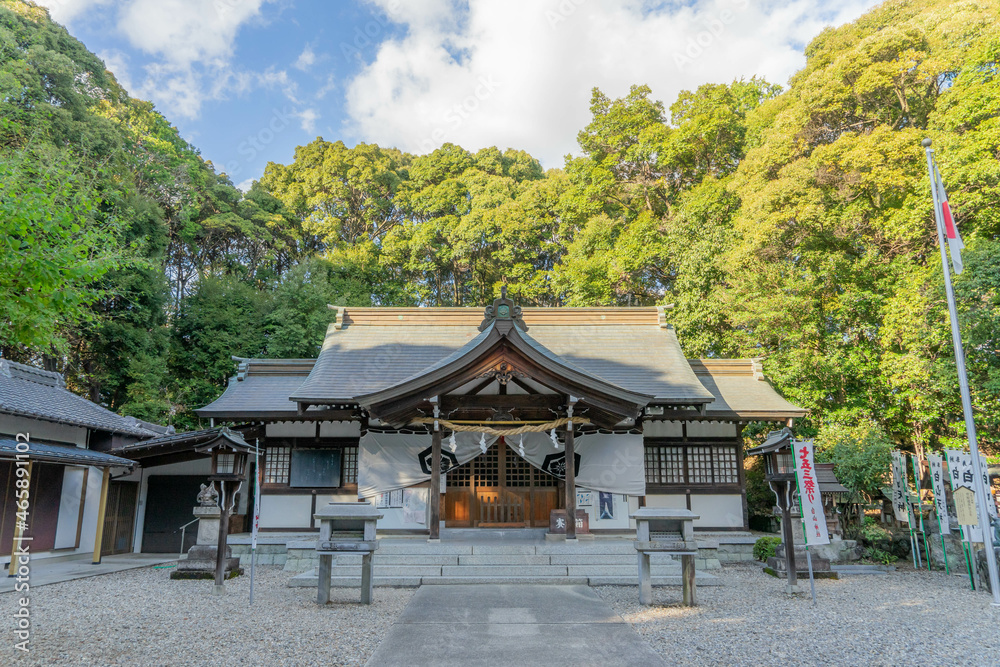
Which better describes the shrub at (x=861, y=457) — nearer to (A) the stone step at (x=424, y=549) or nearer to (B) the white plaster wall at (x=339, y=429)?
(A) the stone step at (x=424, y=549)

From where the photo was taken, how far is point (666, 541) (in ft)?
25.3

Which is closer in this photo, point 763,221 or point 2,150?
point 2,150

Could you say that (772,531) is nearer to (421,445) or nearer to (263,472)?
(421,445)

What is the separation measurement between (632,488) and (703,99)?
1917cm

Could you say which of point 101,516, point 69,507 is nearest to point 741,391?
point 101,516

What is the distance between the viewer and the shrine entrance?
13.0 m

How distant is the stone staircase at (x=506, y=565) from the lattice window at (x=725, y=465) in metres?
3.71

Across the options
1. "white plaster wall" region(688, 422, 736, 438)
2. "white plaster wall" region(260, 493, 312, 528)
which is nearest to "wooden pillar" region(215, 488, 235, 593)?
"white plaster wall" region(260, 493, 312, 528)

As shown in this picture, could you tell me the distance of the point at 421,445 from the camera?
12.8 m

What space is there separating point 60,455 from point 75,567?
9.21 ft

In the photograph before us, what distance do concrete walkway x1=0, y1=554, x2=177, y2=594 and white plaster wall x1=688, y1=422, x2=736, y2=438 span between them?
13009 mm

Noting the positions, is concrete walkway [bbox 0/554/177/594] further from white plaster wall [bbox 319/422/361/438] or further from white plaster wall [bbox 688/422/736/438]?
white plaster wall [bbox 688/422/736/438]

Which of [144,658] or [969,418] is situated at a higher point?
[969,418]

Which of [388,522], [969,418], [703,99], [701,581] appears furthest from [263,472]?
[703,99]
